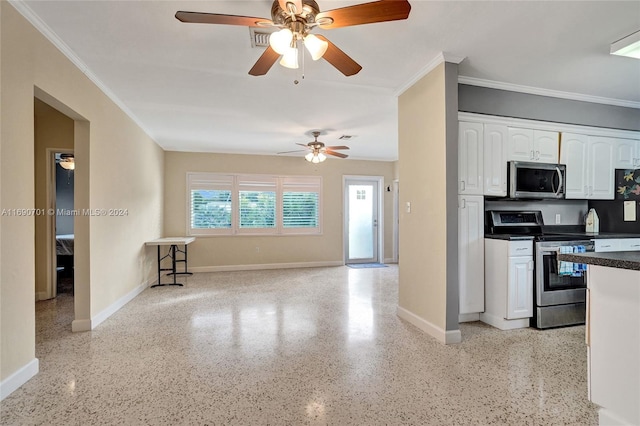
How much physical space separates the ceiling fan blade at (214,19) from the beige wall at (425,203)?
1835mm

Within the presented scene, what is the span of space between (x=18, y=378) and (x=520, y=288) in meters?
4.26

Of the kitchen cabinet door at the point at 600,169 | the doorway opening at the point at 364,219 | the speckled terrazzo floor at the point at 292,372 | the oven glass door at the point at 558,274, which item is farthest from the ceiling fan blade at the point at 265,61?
the doorway opening at the point at 364,219

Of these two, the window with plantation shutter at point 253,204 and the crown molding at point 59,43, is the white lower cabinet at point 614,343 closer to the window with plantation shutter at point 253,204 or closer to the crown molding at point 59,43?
the crown molding at point 59,43

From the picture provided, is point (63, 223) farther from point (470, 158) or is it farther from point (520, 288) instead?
point (520, 288)

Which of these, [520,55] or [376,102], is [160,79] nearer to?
[376,102]

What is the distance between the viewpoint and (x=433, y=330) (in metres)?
2.99

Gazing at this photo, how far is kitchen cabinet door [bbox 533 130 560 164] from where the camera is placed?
3.53 meters

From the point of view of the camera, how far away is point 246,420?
181cm

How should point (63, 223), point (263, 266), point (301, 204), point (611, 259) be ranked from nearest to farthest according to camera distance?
point (611, 259), point (63, 223), point (263, 266), point (301, 204)

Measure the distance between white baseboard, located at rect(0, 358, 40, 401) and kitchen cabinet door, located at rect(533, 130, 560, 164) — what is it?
5.05 m

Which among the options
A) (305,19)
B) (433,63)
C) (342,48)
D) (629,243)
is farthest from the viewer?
(629,243)

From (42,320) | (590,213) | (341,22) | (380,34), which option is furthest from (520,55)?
(42,320)

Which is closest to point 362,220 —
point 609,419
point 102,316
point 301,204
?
point 301,204

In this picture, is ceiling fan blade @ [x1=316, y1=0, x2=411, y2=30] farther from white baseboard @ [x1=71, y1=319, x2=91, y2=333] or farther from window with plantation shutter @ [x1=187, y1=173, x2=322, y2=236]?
window with plantation shutter @ [x1=187, y1=173, x2=322, y2=236]
